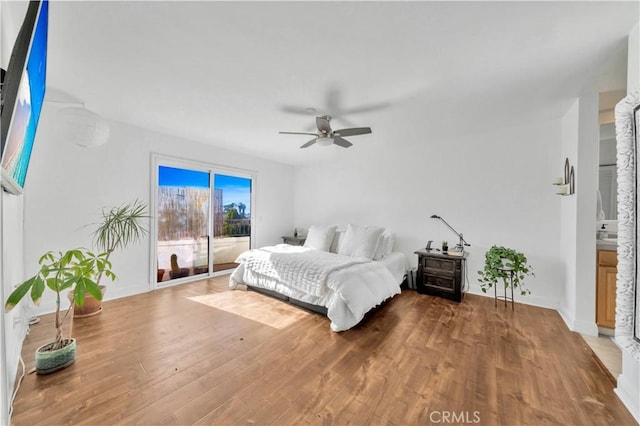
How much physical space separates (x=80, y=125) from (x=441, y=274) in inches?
188

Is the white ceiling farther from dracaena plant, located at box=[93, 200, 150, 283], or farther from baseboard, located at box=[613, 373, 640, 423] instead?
baseboard, located at box=[613, 373, 640, 423]

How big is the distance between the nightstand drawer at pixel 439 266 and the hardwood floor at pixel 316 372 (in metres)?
0.69

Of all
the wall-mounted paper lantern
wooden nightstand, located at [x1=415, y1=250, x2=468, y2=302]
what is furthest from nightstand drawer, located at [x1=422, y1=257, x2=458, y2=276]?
the wall-mounted paper lantern

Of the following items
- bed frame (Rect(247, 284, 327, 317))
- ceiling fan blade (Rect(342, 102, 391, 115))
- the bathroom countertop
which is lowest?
bed frame (Rect(247, 284, 327, 317))

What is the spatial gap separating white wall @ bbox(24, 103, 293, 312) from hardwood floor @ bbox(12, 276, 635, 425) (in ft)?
2.91

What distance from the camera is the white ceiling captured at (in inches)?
61.3

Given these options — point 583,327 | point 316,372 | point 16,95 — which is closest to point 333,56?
point 16,95

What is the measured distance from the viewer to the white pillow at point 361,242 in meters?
3.82

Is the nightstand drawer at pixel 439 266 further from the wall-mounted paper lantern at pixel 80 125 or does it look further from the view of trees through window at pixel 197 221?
the wall-mounted paper lantern at pixel 80 125

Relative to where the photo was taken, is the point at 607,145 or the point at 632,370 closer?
the point at 632,370

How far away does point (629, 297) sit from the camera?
1506mm

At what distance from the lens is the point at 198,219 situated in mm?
4473

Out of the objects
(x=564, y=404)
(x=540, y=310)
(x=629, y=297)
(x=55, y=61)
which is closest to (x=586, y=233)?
(x=540, y=310)

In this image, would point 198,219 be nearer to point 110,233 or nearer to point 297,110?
point 110,233
